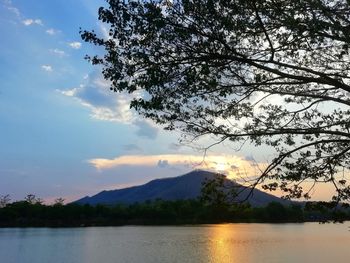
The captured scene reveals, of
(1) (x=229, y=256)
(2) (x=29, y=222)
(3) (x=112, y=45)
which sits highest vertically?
(2) (x=29, y=222)

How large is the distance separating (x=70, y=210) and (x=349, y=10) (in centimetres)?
9586

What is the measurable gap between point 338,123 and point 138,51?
359cm

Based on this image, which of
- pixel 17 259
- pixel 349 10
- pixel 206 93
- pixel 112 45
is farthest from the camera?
pixel 17 259

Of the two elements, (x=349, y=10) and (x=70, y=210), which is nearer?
(x=349, y=10)

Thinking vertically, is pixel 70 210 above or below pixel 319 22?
above

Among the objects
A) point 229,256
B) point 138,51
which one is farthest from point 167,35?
point 229,256

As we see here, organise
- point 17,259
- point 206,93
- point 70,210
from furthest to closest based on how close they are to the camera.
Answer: point 70,210, point 17,259, point 206,93

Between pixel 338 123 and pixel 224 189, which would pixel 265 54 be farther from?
pixel 224 189

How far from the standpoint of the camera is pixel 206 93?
7.70 m

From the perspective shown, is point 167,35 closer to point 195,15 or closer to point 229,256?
point 195,15

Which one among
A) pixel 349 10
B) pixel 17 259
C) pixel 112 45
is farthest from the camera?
pixel 17 259

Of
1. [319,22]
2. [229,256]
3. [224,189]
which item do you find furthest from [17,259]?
[319,22]

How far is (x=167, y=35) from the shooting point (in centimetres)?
676

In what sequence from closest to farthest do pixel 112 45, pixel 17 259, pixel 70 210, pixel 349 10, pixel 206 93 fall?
pixel 349 10, pixel 112 45, pixel 206 93, pixel 17 259, pixel 70 210
